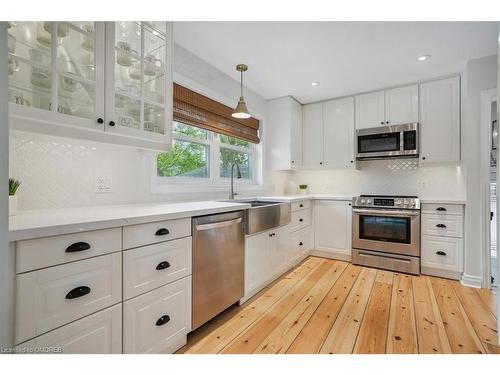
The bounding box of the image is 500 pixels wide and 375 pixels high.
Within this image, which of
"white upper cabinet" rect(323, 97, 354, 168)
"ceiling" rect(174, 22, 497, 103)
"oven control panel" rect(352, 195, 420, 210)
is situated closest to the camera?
"ceiling" rect(174, 22, 497, 103)

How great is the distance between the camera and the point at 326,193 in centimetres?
387

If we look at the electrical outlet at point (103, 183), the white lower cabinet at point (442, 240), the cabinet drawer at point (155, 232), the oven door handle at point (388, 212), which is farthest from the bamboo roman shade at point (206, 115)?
the white lower cabinet at point (442, 240)

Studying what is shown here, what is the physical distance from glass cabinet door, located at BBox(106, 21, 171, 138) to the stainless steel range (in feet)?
8.62

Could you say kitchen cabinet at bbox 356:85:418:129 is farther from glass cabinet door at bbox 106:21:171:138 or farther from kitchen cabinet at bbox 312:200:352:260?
glass cabinet door at bbox 106:21:171:138

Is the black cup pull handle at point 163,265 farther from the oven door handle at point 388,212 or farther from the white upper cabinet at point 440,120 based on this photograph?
the white upper cabinet at point 440,120

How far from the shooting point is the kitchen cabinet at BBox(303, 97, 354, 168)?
3.43 m

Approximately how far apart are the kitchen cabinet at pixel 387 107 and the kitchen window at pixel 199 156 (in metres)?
1.77

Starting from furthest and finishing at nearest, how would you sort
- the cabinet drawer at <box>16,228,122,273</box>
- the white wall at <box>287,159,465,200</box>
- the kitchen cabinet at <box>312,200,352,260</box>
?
the kitchen cabinet at <box>312,200,352,260</box> → the white wall at <box>287,159,465,200</box> → the cabinet drawer at <box>16,228,122,273</box>

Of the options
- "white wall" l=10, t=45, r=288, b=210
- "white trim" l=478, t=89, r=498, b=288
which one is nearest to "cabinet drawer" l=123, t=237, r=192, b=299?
"white wall" l=10, t=45, r=288, b=210

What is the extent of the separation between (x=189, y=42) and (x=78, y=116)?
4.56ft

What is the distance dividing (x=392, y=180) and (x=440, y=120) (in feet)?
3.05

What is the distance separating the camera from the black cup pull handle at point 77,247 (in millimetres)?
949

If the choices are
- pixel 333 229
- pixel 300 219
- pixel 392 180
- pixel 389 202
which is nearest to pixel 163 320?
pixel 300 219

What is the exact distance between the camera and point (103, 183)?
1.68 m
